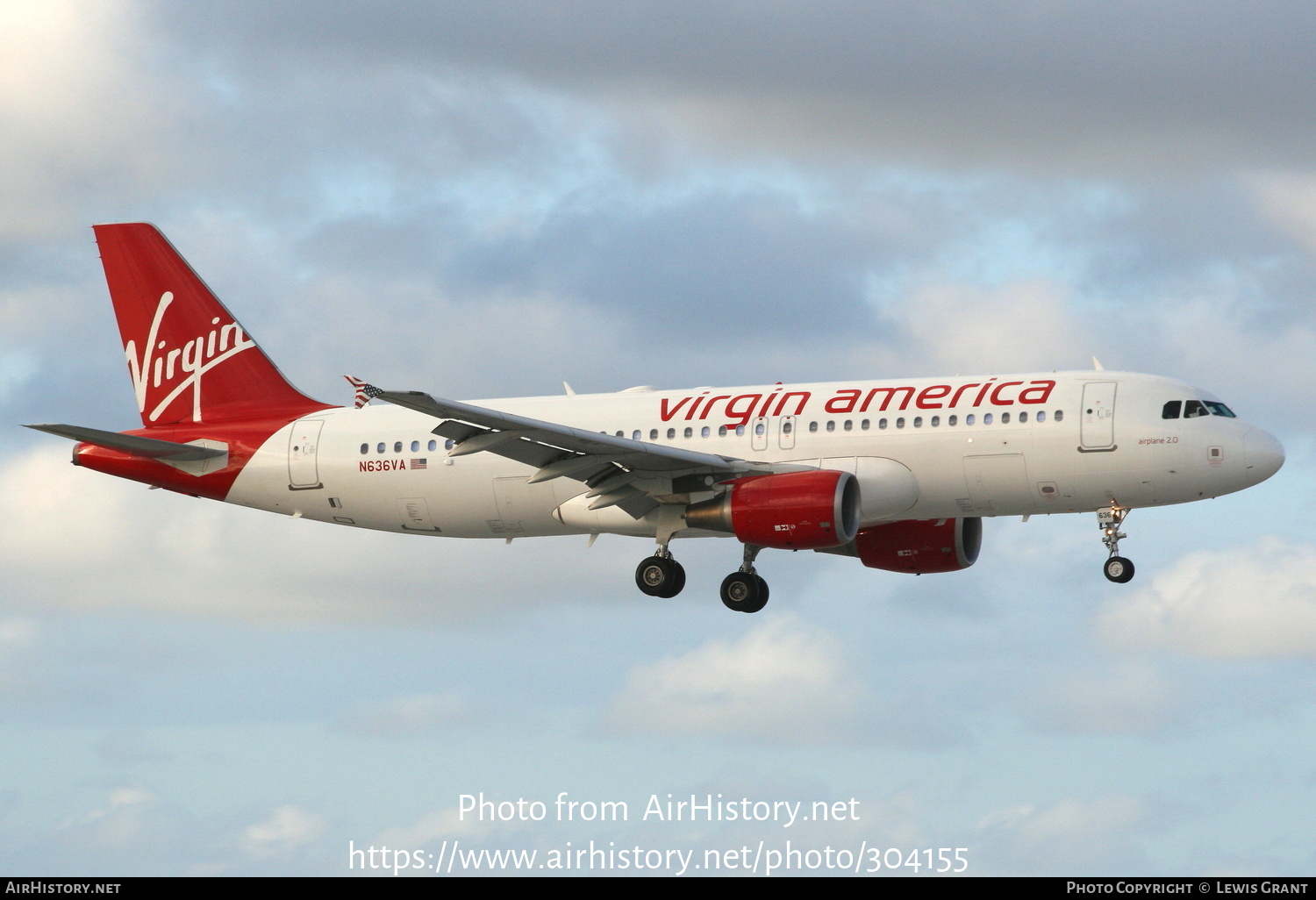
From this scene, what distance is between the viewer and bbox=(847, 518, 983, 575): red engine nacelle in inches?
2169

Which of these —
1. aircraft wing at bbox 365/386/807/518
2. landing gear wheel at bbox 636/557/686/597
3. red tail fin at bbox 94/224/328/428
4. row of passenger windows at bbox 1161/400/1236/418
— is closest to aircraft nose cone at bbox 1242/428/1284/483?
row of passenger windows at bbox 1161/400/1236/418

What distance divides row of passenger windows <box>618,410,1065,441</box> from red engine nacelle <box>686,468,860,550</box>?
161 cm

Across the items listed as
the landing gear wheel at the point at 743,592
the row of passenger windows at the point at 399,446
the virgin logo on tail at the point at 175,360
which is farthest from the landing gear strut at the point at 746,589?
the virgin logo on tail at the point at 175,360

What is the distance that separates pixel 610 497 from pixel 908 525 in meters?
10.0

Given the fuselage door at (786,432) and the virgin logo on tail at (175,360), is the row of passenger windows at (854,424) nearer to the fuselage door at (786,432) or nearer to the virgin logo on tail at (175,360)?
the fuselage door at (786,432)

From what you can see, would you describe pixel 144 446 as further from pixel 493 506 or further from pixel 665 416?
pixel 665 416

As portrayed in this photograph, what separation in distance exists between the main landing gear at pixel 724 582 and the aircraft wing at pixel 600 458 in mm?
1848

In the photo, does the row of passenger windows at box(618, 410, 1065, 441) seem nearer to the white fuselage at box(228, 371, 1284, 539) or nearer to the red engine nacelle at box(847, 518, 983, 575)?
the white fuselage at box(228, 371, 1284, 539)

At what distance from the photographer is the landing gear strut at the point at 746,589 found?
52688 millimetres

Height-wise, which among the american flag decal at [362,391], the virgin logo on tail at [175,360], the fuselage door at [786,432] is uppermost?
the virgin logo on tail at [175,360]

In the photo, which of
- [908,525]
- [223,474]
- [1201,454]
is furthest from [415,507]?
[1201,454]

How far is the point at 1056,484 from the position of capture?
48125 mm

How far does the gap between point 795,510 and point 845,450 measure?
2.82 metres

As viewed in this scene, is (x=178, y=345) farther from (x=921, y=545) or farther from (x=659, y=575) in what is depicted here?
(x=921, y=545)
